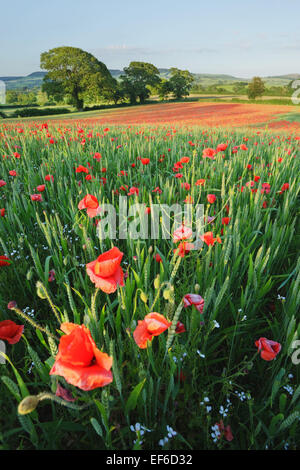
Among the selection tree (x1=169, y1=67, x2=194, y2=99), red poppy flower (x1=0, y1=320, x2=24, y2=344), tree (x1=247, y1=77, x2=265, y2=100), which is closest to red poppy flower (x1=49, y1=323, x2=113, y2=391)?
red poppy flower (x1=0, y1=320, x2=24, y2=344)

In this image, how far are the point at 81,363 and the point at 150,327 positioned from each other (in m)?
0.19

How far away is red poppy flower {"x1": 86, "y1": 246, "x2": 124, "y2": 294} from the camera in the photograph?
2.23ft

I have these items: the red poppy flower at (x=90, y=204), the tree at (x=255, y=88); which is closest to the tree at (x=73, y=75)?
the tree at (x=255, y=88)

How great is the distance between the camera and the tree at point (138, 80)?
43.2 metres

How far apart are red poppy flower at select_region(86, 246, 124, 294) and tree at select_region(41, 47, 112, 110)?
42082 millimetres

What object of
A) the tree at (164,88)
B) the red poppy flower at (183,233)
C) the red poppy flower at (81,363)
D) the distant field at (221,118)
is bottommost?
the red poppy flower at (81,363)

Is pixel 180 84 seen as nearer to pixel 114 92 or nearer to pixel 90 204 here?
pixel 114 92

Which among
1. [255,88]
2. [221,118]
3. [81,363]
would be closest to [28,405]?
[81,363]

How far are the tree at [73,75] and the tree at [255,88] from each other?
2210 centimetres

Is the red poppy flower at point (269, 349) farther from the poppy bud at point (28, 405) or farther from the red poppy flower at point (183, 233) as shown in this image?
the poppy bud at point (28, 405)

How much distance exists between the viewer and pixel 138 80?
45531 mm

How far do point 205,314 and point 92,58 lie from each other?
158 feet
